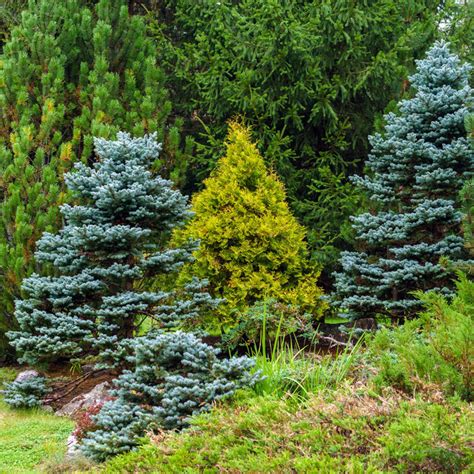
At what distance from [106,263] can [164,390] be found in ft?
7.95

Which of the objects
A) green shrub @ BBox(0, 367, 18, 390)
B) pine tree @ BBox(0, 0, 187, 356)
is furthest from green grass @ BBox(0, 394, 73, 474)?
pine tree @ BBox(0, 0, 187, 356)

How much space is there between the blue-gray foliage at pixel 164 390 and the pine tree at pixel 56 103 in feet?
9.63

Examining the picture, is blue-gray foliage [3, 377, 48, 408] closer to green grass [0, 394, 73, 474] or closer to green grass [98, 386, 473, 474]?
green grass [0, 394, 73, 474]

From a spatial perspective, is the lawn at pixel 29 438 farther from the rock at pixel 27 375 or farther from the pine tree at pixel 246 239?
the pine tree at pixel 246 239

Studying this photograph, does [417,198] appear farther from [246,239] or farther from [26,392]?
[26,392]

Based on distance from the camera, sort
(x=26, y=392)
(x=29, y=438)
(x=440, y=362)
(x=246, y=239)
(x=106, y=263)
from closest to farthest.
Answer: (x=440, y=362) → (x=29, y=438) → (x=26, y=392) → (x=106, y=263) → (x=246, y=239)

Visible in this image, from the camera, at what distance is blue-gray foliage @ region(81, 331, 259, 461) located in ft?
14.4

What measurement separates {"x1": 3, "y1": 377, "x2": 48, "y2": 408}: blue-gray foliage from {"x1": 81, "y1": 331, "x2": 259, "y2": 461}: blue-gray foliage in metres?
2.01

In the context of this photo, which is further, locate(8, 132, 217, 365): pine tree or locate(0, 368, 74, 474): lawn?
locate(8, 132, 217, 365): pine tree

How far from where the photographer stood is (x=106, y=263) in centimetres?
666

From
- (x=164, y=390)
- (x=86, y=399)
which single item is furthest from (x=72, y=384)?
(x=164, y=390)

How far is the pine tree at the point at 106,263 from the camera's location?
627 cm

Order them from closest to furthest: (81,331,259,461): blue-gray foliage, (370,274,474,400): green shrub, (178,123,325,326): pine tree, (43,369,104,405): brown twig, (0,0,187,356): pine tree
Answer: (370,274,474,400): green shrub → (81,331,259,461): blue-gray foliage → (43,369,104,405): brown twig → (0,0,187,356): pine tree → (178,123,325,326): pine tree

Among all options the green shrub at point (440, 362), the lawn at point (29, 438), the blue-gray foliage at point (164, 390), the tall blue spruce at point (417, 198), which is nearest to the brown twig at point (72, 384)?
the lawn at point (29, 438)
